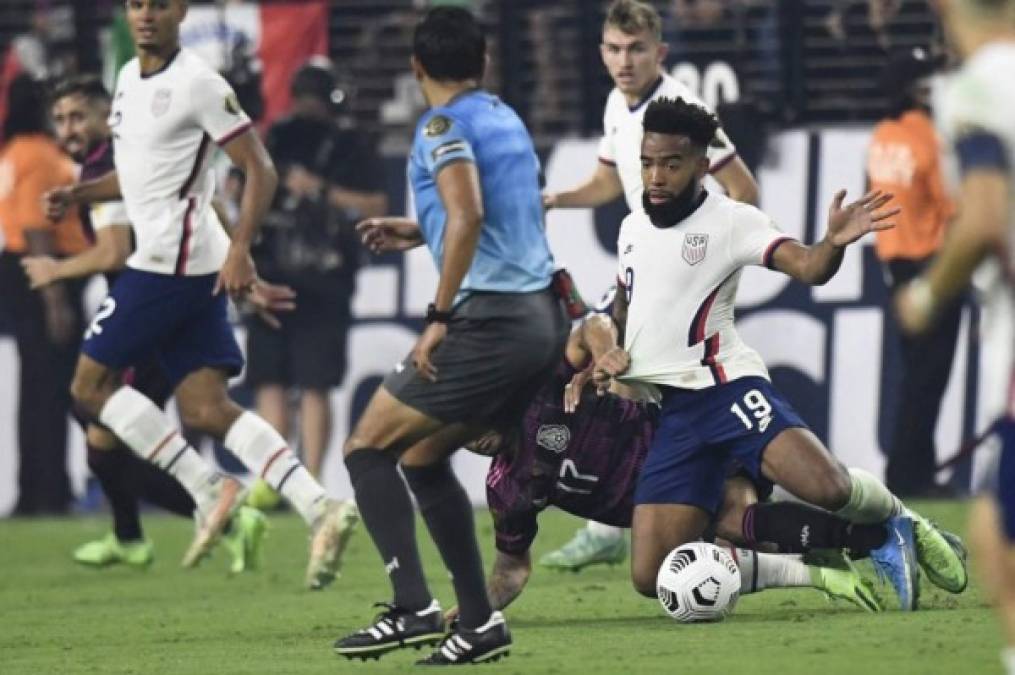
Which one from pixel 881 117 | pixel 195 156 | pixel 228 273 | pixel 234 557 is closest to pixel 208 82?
pixel 195 156

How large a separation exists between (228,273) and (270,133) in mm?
4815

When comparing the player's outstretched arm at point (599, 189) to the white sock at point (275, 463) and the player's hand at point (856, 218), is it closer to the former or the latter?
the white sock at point (275, 463)

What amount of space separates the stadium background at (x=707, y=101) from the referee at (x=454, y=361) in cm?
648

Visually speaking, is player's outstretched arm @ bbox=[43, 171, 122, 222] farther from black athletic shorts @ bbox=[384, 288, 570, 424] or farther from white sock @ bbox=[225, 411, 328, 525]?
black athletic shorts @ bbox=[384, 288, 570, 424]

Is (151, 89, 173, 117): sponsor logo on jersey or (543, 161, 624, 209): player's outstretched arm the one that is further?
(543, 161, 624, 209): player's outstretched arm

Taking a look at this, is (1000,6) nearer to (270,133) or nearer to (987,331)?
(987,331)

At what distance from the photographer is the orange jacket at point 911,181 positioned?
13.7 m

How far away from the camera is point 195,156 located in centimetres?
1073

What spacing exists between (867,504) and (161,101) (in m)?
3.84

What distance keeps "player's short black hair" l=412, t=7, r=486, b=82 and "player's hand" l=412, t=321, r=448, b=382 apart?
2.66 ft

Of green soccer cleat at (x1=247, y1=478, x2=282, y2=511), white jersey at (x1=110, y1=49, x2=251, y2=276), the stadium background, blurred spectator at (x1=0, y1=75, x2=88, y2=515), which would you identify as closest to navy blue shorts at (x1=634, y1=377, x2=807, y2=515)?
white jersey at (x1=110, y1=49, x2=251, y2=276)

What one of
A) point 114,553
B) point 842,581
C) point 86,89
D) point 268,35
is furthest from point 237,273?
point 268,35

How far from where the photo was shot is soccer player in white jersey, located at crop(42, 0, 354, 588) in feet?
34.5

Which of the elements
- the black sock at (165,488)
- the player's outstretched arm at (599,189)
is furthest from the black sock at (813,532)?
the black sock at (165,488)
